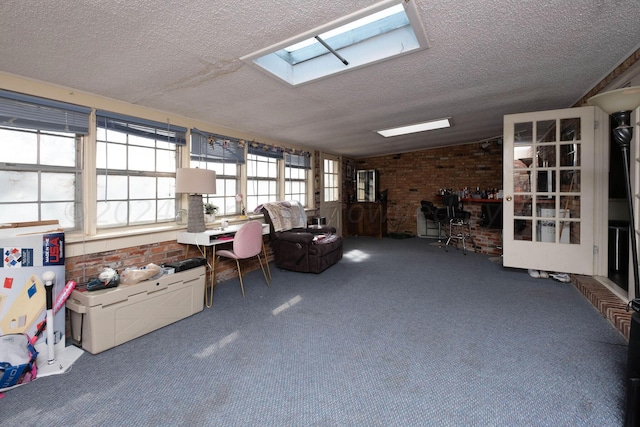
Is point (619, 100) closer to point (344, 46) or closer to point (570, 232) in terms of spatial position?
point (344, 46)

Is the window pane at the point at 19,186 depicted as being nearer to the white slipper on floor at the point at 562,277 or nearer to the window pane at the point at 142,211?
the window pane at the point at 142,211

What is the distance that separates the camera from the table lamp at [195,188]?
3178 millimetres

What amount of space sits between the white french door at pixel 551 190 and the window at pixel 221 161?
152 inches

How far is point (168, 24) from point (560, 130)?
4.40 metres

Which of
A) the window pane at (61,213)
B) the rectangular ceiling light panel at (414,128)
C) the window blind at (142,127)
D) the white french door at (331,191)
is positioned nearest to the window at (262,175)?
the window blind at (142,127)

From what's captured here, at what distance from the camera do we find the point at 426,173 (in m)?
7.88

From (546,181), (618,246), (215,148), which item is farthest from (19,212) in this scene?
(618,246)

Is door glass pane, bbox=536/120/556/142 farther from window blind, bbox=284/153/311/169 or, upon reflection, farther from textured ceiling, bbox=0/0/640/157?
window blind, bbox=284/153/311/169

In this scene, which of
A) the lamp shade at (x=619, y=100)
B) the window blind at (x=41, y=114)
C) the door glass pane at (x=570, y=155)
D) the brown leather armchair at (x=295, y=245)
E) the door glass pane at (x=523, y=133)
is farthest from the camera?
the brown leather armchair at (x=295, y=245)

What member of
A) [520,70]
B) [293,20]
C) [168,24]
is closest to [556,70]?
[520,70]

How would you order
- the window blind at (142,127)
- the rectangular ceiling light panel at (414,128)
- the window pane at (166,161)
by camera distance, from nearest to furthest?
the window blind at (142,127) → the window pane at (166,161) → the rectangular ceiling light panel at (414,128)

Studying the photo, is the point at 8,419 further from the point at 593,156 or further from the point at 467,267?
the point at 593,156

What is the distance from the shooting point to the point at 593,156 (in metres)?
3.41

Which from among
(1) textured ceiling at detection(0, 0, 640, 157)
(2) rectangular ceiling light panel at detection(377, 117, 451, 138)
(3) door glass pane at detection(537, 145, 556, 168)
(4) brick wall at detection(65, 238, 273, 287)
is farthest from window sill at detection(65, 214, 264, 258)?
(3) door glass pane at detection(537, 145, 556, 168)
